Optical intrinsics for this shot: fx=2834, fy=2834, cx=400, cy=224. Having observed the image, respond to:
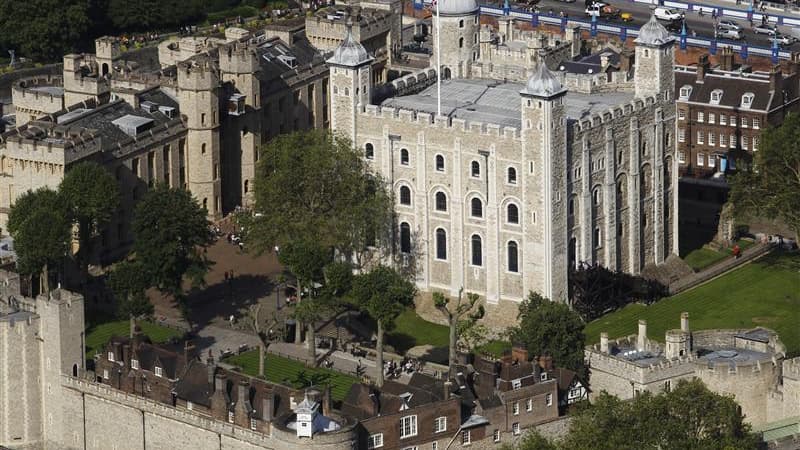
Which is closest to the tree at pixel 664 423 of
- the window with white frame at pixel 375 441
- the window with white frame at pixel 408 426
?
the window with white frame at pixel 408 426

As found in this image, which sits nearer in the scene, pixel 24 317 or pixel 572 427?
pixel 572 427

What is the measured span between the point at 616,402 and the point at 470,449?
11.3m

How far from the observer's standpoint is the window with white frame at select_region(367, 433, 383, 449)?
183425 millimetres

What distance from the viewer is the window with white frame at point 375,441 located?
183m

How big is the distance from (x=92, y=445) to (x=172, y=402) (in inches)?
331

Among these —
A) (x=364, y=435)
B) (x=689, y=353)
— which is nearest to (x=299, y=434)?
(x=364, y=435)

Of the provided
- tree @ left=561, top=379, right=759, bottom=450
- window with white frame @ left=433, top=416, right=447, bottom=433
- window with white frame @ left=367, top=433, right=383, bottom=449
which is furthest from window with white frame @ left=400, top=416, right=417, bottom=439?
tree @ left=561, top=379, right=759, bottom=450

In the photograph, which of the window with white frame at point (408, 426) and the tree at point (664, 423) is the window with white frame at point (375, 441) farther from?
the tree at point (664, 423)

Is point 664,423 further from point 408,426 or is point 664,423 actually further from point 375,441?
point 375,441

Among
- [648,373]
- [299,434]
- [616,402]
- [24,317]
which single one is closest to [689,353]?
[648,373]

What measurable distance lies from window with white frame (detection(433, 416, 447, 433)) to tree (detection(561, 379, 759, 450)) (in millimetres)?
8154

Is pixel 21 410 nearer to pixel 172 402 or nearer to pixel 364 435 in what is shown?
pixel 172 402

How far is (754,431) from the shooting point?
7653 inches

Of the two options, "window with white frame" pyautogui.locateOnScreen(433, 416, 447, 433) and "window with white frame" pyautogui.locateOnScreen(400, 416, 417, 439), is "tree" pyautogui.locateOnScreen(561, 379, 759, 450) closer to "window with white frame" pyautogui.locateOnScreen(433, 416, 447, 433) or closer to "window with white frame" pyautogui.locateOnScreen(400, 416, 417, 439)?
"window with white frame" pyautogui.locateOnScreen(433, 416, 447, 433)
